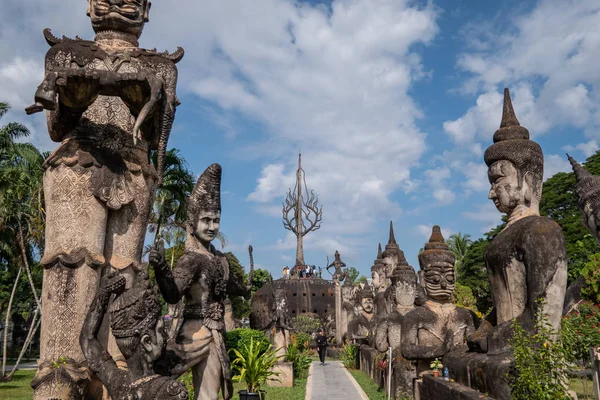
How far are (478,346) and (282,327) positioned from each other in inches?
552

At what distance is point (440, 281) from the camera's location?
24.4 ft

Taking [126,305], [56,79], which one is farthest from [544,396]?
[56,79]

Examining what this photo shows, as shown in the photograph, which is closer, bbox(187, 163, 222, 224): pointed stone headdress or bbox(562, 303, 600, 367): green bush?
bbox(562, 303, 600, 367): green bush

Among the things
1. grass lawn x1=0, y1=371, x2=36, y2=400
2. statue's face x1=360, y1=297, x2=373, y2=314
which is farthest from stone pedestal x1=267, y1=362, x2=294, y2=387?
statue's face x1=360, y1=297, x2=373, y2=314

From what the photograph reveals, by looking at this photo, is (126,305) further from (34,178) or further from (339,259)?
(339,259)

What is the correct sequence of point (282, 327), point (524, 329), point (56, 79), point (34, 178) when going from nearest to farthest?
point (524, 329)
point (56, 79)
point (34, 178)
point (282, 327)

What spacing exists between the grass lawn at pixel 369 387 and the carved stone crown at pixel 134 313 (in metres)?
8.41

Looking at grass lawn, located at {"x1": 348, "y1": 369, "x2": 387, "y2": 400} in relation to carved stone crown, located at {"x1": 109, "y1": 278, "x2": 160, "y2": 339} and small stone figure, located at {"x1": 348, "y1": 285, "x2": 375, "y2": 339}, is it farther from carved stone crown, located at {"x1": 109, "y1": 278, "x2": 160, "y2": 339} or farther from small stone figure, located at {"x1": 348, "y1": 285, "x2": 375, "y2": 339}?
carved stone crown, located at {"x1": 109, "y1": 278, "x2": 160, "y2": 339}

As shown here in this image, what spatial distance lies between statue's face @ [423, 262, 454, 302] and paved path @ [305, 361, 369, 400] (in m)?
5.29

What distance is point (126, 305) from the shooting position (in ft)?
11.5

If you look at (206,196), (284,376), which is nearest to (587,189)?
(206,196)

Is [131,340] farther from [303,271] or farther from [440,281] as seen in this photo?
[303,271]

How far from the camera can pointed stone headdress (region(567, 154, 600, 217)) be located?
4758 mm

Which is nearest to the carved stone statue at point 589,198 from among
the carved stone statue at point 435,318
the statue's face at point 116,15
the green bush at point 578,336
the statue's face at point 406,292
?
the green bush at point 578,336
